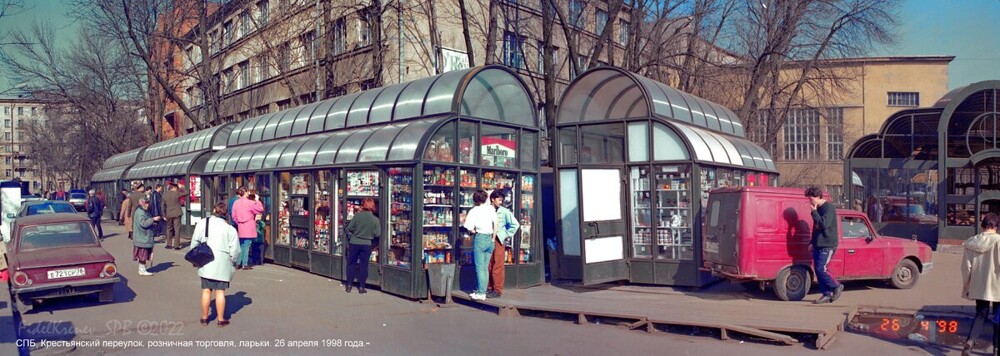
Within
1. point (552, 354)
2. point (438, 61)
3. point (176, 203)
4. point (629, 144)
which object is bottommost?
point (552, 354)

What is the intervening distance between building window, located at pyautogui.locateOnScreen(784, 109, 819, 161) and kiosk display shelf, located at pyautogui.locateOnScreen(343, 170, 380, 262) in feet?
139

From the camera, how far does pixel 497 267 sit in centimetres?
1155

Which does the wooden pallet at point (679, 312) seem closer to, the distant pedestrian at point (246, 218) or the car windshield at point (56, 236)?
the distant pedestrian at point (246, 218)

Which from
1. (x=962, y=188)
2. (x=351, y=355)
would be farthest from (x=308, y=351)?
(x=962, y=188)

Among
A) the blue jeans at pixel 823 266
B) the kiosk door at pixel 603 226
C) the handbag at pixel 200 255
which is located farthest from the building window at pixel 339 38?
the blue jeans at pixel 823 266

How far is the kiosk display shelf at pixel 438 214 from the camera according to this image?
1194 cm

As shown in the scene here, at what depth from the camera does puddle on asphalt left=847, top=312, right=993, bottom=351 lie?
8.77 m

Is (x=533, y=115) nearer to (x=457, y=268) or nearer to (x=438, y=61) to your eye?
(x=457, y=268)

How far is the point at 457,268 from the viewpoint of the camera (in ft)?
39.5

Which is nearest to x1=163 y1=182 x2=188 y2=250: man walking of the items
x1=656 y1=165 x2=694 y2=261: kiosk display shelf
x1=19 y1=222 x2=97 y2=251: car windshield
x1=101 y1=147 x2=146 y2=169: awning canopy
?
x1=19 y1=222 x2=97 y2=251: car windshield

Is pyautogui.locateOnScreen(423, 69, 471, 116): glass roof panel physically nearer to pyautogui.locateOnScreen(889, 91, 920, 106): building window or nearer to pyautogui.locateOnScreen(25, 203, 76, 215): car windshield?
pyautogui.locateOnScreen(25, 203, 76, 215): car windshield

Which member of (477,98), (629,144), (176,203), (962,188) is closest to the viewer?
(477,98)

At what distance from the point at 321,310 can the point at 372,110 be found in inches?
202

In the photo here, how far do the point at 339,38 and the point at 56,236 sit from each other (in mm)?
16848
